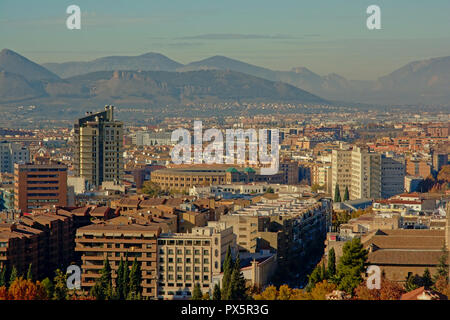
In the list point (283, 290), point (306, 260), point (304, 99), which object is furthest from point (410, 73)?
point (283, 290)

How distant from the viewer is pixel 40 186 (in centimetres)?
3550

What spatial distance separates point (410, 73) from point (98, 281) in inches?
3768

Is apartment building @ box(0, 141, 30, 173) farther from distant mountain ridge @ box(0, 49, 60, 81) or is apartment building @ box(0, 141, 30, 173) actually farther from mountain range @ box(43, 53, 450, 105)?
distant mountain ridge @ box(0, 49, 60, 81)

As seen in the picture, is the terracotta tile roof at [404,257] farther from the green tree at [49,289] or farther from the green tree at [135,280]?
the green tree at [49,289]

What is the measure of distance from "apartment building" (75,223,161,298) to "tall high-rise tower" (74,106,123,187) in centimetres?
1854

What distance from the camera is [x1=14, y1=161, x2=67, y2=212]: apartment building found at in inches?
1387

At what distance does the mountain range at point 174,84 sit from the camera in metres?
133

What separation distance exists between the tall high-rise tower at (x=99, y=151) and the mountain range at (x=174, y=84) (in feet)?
261

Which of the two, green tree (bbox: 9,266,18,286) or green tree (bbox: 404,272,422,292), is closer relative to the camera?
green tree (bbox: 404,272,422,292)

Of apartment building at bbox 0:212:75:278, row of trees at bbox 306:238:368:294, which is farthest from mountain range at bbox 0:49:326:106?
row of trees at bbox 306:238:368:294

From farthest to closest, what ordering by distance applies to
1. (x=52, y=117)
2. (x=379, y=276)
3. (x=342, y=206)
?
(x=52, y=117), (x=342, y=206), (x=379, y=276)

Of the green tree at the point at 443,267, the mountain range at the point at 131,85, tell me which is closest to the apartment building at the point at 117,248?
the green tree at the point at 443,267

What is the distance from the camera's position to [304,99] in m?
166
